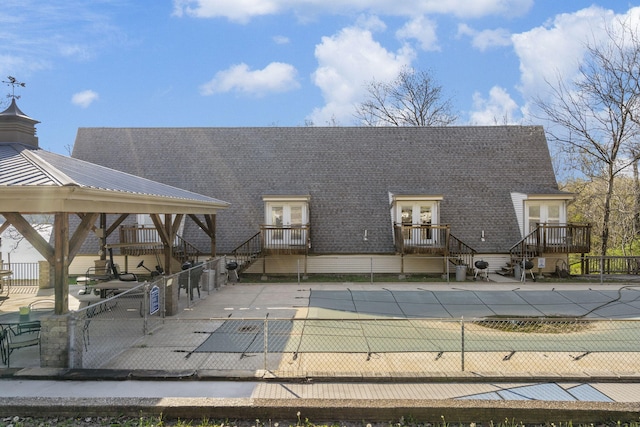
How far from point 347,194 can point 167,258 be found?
10597mm

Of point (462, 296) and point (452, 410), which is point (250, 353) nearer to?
point (452, 410)

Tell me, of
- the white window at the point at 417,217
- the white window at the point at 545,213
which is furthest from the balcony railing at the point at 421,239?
the white window at the point at 545,213

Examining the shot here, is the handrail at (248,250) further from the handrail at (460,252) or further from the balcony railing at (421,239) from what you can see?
the handrail at (460,252)

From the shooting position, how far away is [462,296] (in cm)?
1383

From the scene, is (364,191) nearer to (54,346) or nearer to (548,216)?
(548,216)

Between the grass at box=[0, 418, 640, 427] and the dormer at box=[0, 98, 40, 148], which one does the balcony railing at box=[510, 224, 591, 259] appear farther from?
the dormer at box=[0, 98, 40, 148]

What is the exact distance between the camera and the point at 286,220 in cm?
2000

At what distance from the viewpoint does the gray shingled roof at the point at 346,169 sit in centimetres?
2066

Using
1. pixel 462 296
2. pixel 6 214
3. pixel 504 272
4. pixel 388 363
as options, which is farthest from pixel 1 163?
pixel 504 272

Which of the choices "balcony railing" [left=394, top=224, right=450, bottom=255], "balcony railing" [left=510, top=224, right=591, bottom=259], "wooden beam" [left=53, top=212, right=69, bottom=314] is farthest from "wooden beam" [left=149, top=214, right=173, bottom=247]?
"balcony railing" [left=510, top=224, right=591, bottom=259]

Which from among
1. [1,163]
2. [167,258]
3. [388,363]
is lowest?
[388,363]

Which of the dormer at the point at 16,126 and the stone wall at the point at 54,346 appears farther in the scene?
the dormer at the point at 16,126

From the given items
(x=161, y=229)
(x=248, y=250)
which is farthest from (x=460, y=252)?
(x=161, y=229)

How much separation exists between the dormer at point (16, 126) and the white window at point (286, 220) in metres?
9.99
